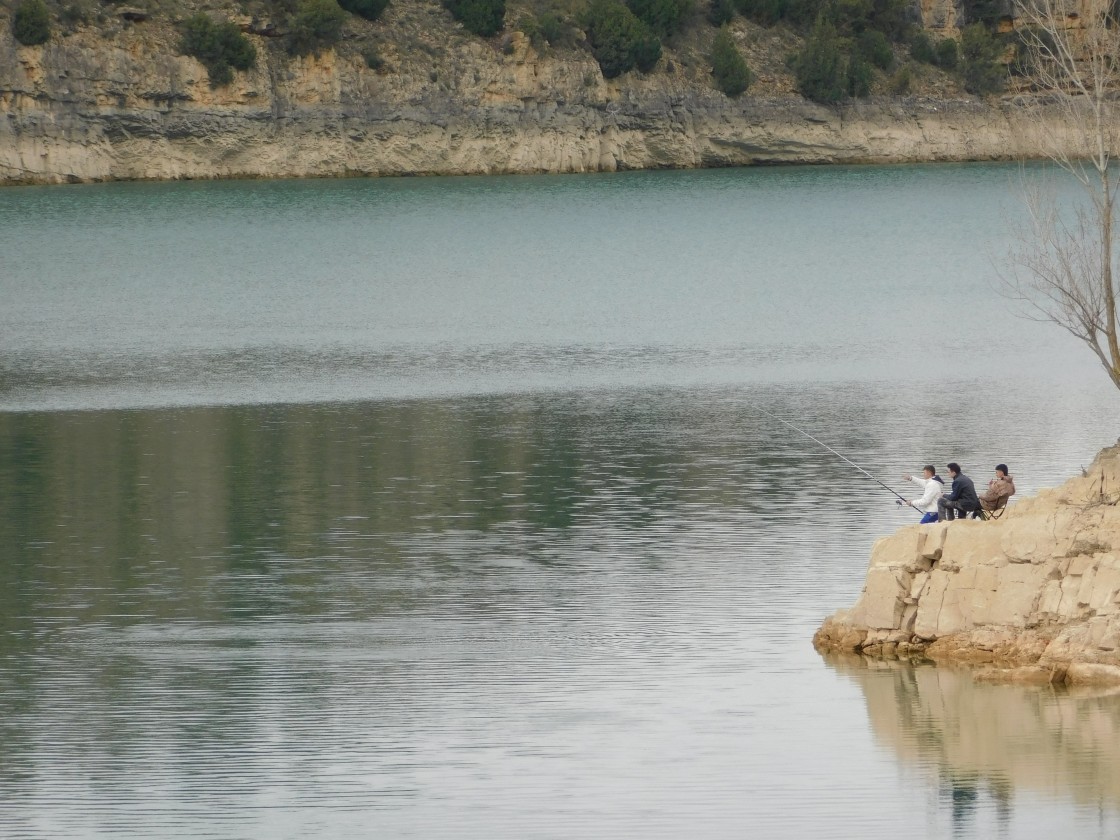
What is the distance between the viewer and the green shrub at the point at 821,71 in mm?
120250

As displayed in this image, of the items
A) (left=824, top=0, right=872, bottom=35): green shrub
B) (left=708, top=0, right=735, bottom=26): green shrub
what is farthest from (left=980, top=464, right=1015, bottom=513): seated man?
(left=824, top=0, right=872, bottom=35): green shrub

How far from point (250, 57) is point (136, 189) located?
11.5 metres

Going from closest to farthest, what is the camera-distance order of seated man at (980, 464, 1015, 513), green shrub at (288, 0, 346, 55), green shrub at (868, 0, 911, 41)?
1. seated man at (980, 464, 1015, 513)
2. green shrub at (288, 0, 346, 55)
3. green shrub at (868, 0, 911, 41)

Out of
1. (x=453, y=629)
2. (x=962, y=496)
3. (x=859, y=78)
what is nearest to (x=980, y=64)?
(x=859, y=78)

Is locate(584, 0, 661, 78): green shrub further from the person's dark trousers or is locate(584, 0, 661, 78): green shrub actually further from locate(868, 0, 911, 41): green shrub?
the person's dark trousers

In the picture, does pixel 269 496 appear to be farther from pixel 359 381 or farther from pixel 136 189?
pixel 136 189

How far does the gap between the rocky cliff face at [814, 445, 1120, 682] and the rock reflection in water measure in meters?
0.28

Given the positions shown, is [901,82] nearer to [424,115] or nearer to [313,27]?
[424,115]

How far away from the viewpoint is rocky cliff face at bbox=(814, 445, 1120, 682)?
59.3 feet

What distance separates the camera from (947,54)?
127750mm

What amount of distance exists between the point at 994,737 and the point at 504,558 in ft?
28.7

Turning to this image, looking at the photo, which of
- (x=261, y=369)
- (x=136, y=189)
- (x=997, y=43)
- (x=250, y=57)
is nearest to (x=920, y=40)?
(x=997, y=43)

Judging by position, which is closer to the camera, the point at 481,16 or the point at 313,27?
the point at 313,27

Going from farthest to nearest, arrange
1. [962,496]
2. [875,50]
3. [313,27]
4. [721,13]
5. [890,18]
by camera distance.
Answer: [890,18] → [875,50] → [721,13] → [313,27] → [962,496]
